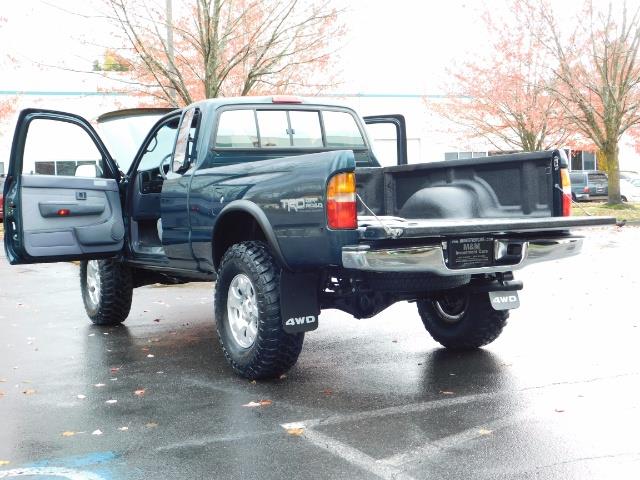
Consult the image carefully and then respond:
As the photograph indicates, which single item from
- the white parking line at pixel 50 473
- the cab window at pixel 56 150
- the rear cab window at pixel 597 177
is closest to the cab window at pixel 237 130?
the white parking line at pixel 50 473

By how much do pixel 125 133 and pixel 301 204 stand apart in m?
4.75

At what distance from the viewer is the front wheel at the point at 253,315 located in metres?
5.67

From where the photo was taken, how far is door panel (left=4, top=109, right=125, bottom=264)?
23.7 ft

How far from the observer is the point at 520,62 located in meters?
28.4

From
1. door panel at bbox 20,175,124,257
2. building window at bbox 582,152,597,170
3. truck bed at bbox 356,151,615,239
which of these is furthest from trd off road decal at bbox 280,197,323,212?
building window at bbox 582,152,597,170

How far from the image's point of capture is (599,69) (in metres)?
25.8

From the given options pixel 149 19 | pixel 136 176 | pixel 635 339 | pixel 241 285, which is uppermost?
pixel 149 19

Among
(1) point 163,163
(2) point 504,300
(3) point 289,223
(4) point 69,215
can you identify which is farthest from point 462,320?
(4) point 69,215

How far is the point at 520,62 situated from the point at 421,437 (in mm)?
25617

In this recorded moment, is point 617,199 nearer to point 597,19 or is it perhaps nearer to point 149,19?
point 597,19

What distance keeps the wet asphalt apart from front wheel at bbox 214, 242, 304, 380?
181 mm

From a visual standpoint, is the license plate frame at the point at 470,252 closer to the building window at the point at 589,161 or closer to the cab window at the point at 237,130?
the cab window at the point at 237,130

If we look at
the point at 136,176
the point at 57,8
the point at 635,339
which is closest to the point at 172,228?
the point at 136,176

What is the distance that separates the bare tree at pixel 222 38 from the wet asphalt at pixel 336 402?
7884mm
